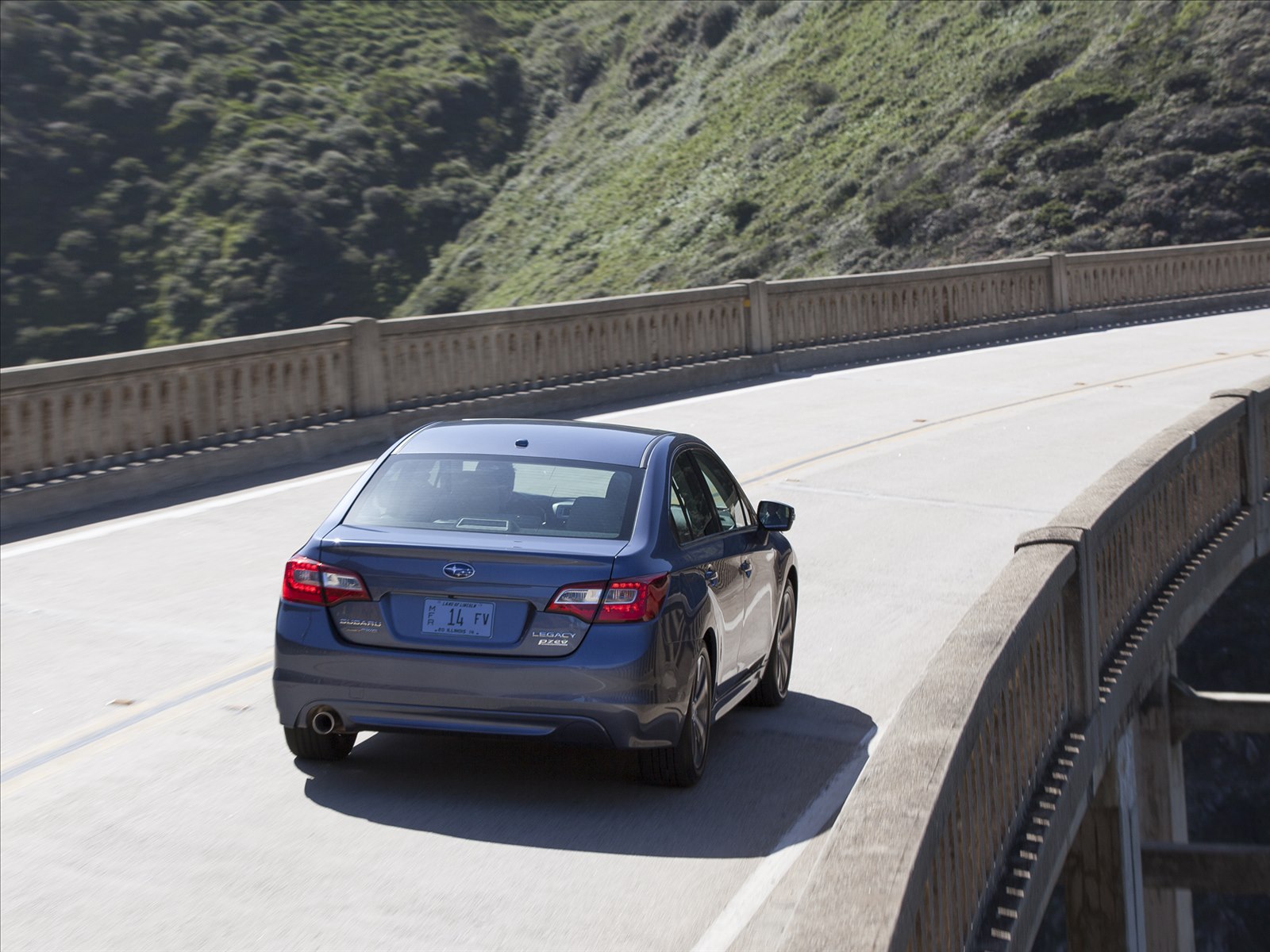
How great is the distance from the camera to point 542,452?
23.9 feet

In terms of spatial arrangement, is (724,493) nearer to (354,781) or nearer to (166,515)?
(354,781)

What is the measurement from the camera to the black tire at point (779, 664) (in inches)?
327

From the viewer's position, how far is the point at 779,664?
8445 mm

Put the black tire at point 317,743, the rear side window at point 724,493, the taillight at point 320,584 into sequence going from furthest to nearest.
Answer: the rear side window at point 724,493, the black tire at point 317,743, the taillight at point 320,584

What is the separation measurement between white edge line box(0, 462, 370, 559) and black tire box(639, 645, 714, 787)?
7146 millimetres

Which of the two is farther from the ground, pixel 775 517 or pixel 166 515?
pixel 775 517

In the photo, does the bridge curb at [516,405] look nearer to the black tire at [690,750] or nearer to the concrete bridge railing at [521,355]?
the concrete bridge railing at [521,355]

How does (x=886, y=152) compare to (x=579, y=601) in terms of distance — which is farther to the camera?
(x=886, y=152)

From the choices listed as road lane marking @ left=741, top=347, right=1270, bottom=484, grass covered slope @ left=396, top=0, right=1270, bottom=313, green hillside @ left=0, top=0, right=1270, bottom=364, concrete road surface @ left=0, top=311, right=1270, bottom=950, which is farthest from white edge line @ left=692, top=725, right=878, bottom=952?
green hillside @ left=0, top=0, right=1270, bottom=364

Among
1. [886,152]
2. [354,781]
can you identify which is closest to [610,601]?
[354,781]

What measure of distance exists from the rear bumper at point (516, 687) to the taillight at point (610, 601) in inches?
1.8

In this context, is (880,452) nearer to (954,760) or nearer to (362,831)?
(362,831)

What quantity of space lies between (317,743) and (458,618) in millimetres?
1117

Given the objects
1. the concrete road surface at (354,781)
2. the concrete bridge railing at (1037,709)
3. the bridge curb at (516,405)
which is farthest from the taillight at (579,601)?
the bridge curb at (516,405)
